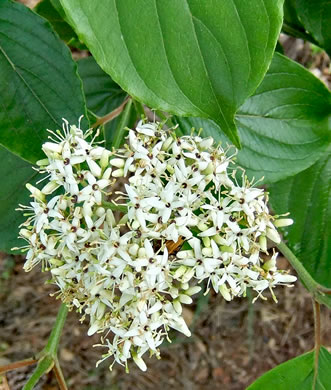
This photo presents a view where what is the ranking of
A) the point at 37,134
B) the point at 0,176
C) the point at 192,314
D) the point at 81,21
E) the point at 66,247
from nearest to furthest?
the point at 81,21 → the point at 66,247 → the point at 37,134 → the point at 0,176 → the point at 192,314

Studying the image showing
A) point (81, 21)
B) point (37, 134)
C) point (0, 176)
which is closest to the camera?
point (81, 21)

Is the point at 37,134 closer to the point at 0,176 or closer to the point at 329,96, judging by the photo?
the point at 0,176

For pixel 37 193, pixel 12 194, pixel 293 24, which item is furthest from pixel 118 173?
pixel 293 24

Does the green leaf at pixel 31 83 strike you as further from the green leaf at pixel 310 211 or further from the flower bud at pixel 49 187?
the green leaf at pixel 310 211

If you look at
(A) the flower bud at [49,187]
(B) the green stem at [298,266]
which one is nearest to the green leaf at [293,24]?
(B) the green stem at [298,266]

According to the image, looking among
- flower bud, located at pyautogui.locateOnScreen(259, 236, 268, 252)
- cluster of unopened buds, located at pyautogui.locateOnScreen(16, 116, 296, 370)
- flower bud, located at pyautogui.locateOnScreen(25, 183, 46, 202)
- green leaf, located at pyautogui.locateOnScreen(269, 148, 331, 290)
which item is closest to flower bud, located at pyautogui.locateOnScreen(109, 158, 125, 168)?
cluster of unopened buds, located at pyautogui.locateOnScreen(16, 116, 296, 370)

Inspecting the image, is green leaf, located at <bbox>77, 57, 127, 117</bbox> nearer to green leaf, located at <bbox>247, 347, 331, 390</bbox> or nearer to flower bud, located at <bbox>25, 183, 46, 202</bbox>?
flower bud, located at <bbox>25, 183, 46, 202</bbox>

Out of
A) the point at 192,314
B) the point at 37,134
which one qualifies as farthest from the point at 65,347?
the point at 37,134
